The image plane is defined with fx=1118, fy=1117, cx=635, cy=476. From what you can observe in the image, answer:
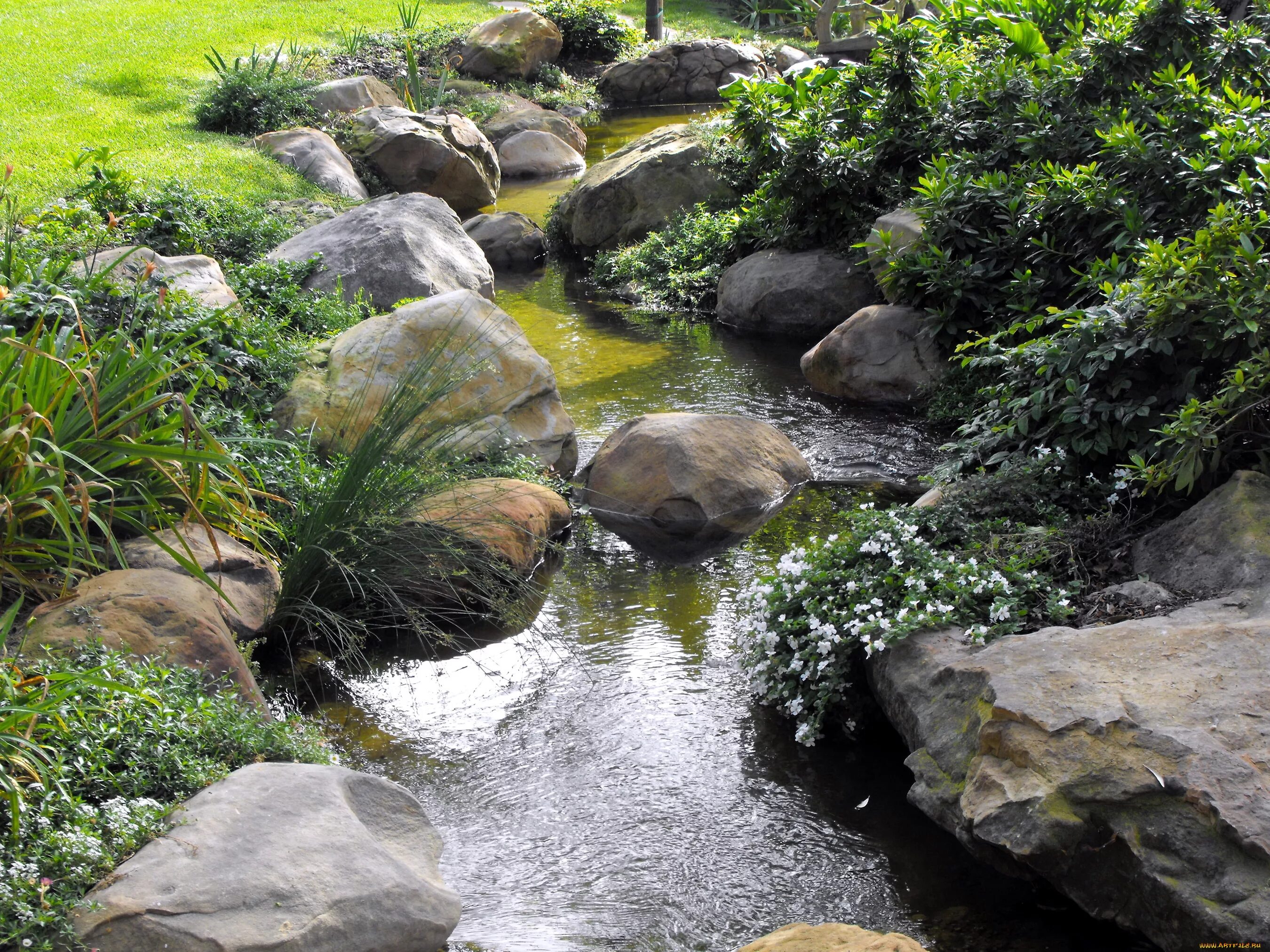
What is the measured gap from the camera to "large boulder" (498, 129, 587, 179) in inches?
676

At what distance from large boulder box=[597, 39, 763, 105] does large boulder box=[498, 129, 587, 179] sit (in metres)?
5.07

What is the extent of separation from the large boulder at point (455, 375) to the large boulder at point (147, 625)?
2.00 m

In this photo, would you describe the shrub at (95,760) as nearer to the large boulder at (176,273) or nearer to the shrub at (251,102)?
Answer: the large boulder at (176,273)

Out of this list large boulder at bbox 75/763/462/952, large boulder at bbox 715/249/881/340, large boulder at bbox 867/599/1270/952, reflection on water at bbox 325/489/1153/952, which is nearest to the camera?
large boulder at bbox 75/763/462/952

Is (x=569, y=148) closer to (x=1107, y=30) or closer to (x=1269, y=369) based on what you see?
(x=1107, y=30)

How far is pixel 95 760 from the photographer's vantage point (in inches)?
137

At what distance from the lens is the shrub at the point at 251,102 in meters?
13.7

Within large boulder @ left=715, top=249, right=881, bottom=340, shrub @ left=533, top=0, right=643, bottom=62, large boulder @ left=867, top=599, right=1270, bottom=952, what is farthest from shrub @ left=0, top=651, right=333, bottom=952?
shrub @ left=533, top=0, right=643, bottom=62

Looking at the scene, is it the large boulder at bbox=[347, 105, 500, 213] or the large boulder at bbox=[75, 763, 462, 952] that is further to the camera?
the large boulder at bbox=[347, 105, 500, 213]

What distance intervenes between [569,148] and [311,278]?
10182 millimetres

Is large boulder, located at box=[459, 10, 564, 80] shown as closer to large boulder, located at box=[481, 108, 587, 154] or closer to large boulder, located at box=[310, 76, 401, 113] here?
large boulder, located at box=[481, 108, 587, 154]

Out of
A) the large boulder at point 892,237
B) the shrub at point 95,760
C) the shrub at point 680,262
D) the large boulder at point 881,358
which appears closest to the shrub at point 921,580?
the shrub at point 95,760

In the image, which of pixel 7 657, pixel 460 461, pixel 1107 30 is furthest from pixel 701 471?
pixel 1107 30

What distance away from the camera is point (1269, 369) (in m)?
4.55
